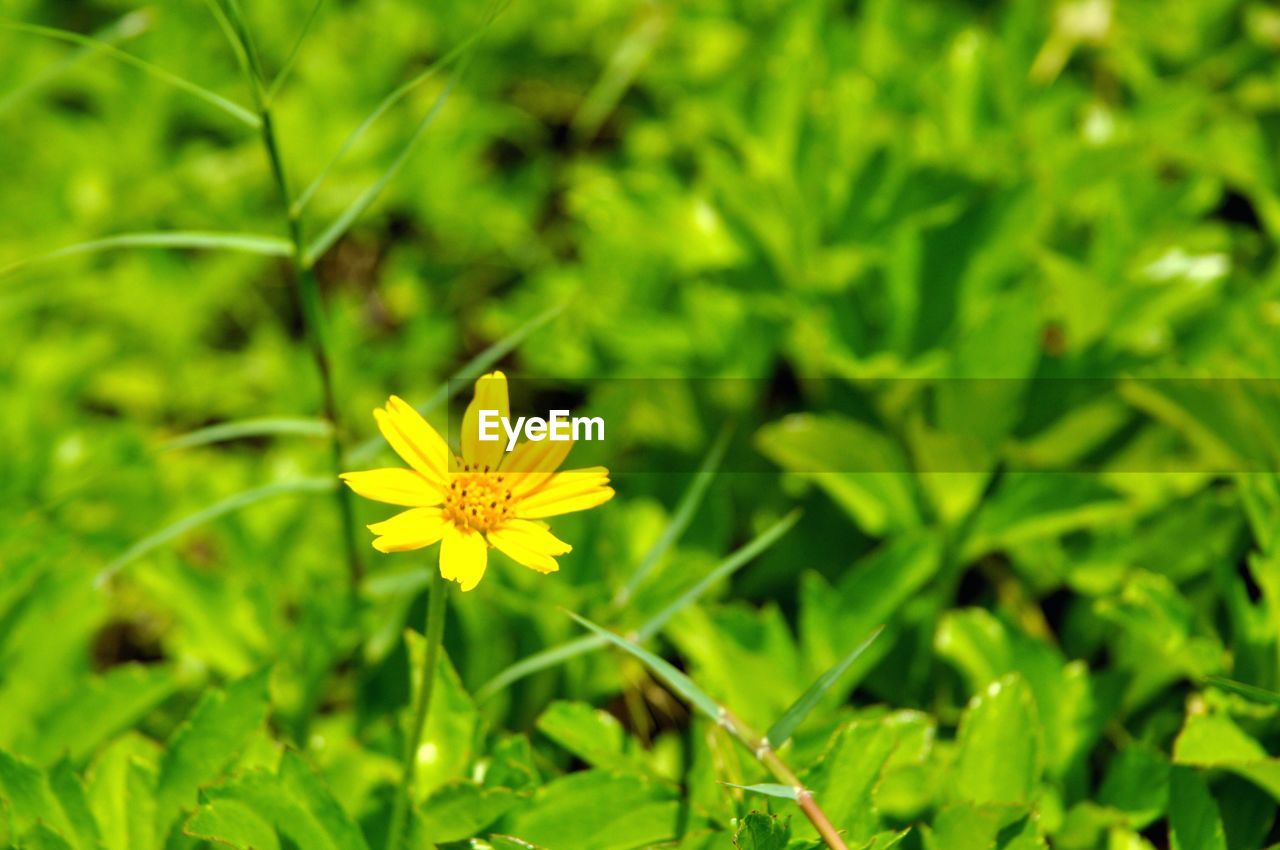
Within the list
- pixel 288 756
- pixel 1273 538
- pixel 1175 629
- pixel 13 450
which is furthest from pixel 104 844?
pixel 1273 538

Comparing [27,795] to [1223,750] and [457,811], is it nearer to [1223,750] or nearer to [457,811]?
[457,811]

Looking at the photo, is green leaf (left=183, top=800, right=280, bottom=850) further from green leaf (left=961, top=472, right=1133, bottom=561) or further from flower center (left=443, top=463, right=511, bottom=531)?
green leaf (left=961, top=472, right=1133, bottom=561)

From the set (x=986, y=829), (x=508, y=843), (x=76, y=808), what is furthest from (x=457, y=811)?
(x=986, y=829)

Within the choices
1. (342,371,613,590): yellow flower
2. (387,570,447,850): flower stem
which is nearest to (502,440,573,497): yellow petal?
(342,371,613,590): yellow flower

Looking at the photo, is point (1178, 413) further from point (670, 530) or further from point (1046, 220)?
point (670, 530)

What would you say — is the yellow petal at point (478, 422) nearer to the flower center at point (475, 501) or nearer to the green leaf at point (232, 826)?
the flower center at point (475, 501)

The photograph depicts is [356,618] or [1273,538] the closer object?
[1273,538]
